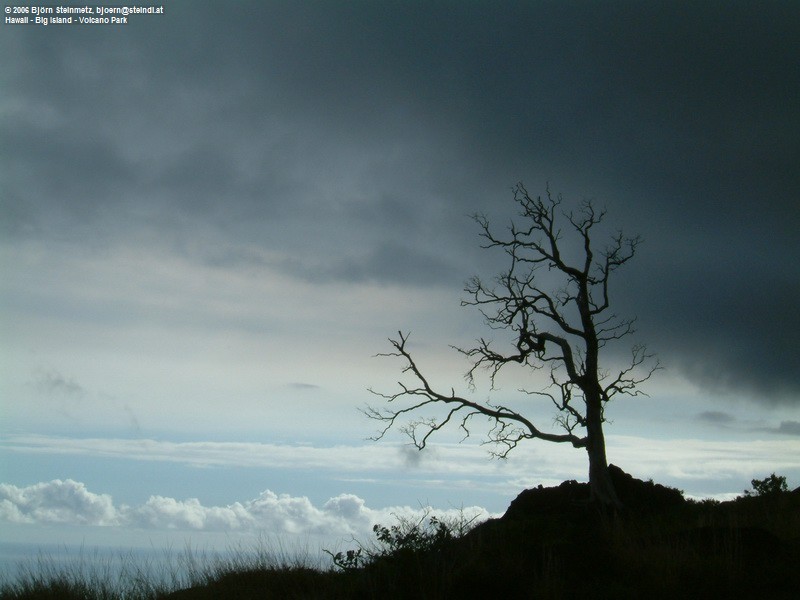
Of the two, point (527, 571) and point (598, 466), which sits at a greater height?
point (598, 466)

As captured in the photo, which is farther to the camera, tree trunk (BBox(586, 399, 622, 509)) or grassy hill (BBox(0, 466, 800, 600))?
tree trunk (BBox(586, 399, 622, 509))

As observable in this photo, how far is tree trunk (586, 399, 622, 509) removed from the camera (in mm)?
23688

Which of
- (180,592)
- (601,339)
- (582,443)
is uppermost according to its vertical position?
(601,339)

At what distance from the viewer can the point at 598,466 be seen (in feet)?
78.3

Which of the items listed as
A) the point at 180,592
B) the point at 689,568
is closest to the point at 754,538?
the point at 689,568

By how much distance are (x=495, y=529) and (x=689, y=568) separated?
18.5ft

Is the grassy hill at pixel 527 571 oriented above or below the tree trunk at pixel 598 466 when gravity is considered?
below

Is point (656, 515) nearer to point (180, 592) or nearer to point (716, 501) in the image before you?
point (716, 501)

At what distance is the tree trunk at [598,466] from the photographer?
77.7ft

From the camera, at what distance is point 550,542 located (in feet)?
55.2

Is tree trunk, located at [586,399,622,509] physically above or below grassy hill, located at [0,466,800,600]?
above

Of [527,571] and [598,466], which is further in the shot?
[598,466]

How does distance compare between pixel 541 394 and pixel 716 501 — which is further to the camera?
pixel 716 501

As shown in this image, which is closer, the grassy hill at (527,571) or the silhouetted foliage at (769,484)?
the grassy hill at (527,571)
